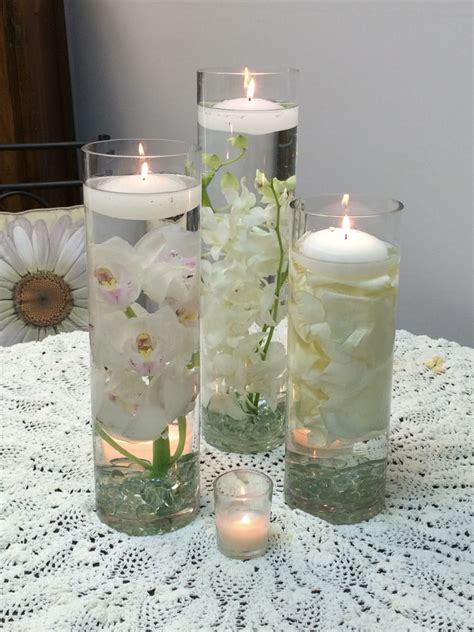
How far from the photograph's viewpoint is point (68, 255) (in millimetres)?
1518

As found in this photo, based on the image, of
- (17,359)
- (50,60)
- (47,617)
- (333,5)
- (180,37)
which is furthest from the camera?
(50,60)

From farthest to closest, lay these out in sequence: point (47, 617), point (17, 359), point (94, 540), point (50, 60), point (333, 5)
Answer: point (50, 60)
point (333, 5)
point (17, 359)
point (94, 540)
point (47, 617)

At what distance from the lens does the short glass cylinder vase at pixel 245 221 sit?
867mm

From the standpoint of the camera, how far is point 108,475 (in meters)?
0.79

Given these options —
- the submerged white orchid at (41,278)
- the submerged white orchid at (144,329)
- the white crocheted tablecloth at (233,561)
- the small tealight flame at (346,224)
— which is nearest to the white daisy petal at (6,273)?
the submerged white orchid at (41,278)

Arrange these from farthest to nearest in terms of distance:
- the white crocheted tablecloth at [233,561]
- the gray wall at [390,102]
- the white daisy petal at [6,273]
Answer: the white daisy petal at [6,273], the gray wall at [390,102], the white crocheted tablecloth at [233,561]

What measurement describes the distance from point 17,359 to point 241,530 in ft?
1.64

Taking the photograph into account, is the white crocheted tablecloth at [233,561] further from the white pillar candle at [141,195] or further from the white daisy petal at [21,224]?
the white daisy petal at [21,224]

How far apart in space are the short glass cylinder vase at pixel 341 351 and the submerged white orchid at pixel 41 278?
810 millimetres

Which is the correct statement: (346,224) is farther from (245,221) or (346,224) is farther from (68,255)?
(68,255)

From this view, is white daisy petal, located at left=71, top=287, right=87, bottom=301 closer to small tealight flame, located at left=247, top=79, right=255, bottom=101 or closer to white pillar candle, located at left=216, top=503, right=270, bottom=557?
small tealight flame, located at left=247, top=79, right=255, bottom=101

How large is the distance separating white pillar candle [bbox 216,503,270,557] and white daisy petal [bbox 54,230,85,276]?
34.1 inches

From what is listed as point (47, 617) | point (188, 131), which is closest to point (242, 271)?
point (47, 617)

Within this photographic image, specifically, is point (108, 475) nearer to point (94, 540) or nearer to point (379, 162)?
point (94, 540)
